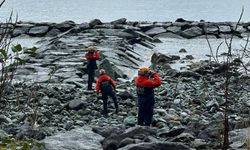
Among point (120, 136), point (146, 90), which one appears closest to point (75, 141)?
point (120, 136)

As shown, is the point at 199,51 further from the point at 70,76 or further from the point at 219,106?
the point at 219,106

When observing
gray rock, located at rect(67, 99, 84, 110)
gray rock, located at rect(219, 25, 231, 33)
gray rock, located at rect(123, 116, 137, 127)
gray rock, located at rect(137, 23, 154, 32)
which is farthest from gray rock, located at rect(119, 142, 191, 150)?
gray rock, located at rect(219, 25, 231, 33)

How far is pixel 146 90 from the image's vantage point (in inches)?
621

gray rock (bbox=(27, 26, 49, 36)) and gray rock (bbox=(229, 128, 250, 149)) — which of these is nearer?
gray rock (bbox=(229, 128, 250, 149))

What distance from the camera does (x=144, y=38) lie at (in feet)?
151

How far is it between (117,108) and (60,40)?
2160 cm

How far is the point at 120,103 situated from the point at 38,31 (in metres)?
30.5

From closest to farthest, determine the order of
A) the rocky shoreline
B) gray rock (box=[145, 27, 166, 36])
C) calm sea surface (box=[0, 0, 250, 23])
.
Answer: the rocky shoreline, gray rock (box=[145, 27, 166, 36]), calm sea surface (box=[0, 0, 250, 23])

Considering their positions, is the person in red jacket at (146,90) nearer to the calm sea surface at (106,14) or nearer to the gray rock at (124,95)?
the gray rock at (124,95)

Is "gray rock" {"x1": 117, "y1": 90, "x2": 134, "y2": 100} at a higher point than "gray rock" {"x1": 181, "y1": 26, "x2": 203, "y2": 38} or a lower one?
higher

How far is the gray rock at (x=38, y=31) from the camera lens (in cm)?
4978

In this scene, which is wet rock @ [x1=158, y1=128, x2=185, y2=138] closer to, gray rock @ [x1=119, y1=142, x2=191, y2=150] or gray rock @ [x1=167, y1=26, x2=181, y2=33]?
gray rock @ [x1=119, y1=142, x2=191, y2=150]

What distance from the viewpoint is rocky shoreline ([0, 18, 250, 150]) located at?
1153 cm

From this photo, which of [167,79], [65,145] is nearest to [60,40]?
[167,79]
